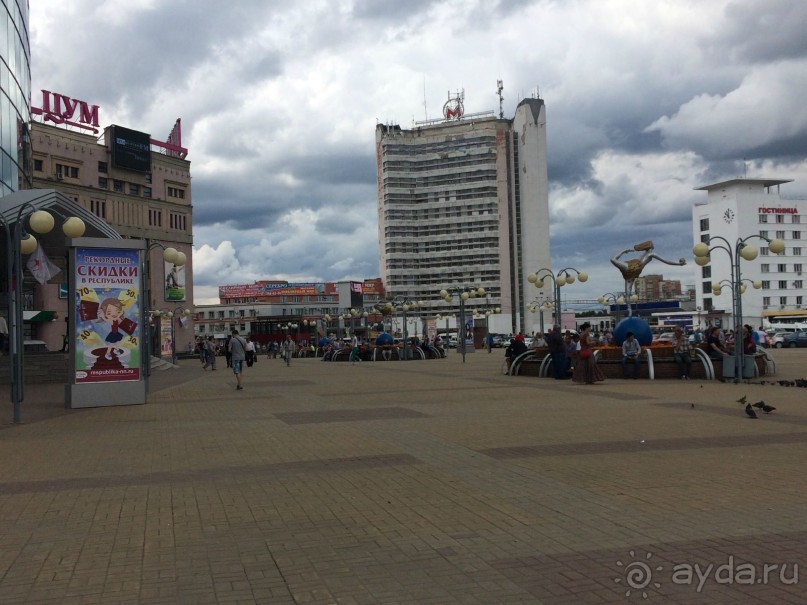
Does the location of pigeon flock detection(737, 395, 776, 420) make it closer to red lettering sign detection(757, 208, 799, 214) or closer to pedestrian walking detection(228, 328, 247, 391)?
pedestrian walking detection(228, 328, 247, 391)

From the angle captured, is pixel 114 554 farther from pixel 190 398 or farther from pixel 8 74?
pixel 8 74

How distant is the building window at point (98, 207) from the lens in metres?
71.2

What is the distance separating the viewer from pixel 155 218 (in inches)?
3086

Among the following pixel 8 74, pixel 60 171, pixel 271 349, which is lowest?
pixel 271 349

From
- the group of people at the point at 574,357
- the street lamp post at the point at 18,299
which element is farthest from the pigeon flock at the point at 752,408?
the street lamp post at the point at 18,299

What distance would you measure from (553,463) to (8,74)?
27296 mm

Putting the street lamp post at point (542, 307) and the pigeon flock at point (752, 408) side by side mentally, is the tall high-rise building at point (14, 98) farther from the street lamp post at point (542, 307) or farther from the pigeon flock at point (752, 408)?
the pigeon flock at point (752, 408)

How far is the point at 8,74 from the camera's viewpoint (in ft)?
93.5

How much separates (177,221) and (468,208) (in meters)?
58.6

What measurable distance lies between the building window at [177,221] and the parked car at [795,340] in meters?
57.3

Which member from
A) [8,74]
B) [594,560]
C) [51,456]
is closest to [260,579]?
[594,560]

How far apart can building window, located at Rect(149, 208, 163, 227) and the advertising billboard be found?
13.4 feet

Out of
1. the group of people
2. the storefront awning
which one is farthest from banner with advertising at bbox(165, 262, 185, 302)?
the group of people

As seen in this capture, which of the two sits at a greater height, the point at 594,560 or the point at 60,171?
the point at 60,171
